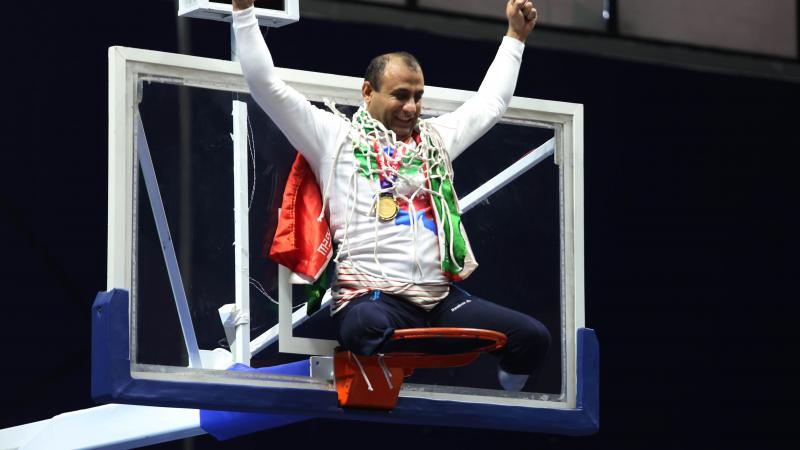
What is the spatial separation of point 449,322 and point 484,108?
0.63 meters

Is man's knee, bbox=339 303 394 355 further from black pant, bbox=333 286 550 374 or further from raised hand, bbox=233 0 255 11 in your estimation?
raised hand, bbox=233 0 255 11

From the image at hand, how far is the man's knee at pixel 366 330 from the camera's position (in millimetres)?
4957

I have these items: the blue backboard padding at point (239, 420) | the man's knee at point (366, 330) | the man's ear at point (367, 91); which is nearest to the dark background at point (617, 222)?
the blue backboard padding at point (239, 420)

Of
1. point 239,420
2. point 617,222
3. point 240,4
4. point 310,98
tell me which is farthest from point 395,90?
point 617,222

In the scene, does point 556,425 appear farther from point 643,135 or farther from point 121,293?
point 643,135

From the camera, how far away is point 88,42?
7.04 meters

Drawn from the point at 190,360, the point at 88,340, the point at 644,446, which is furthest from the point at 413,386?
the point at 644,446

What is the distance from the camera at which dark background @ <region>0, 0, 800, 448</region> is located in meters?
6.98

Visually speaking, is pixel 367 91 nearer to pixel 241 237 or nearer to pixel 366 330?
pixel 241 237

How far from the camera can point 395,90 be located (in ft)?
17.1

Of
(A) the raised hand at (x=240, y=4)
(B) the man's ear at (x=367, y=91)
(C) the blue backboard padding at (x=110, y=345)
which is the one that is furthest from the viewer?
(B) the man's ear at (x=367, y=91)

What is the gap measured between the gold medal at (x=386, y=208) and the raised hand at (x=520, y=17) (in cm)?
66

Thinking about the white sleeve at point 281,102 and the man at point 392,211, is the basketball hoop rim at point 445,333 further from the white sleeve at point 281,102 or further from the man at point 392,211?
the white sleeve at point 281,102

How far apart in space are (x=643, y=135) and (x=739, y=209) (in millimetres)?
524
